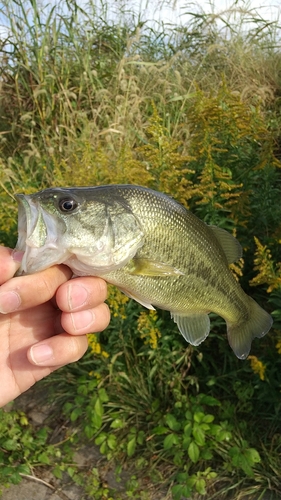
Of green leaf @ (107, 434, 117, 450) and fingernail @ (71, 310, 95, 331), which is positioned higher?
fingernail @ (71, 310, 95, 331)

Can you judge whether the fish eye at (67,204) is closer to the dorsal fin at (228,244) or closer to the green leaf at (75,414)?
the dorsal fin at (228,244)

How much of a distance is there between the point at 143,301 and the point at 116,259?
236 mm

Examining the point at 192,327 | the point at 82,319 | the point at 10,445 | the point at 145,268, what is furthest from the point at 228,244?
the point at 10,445

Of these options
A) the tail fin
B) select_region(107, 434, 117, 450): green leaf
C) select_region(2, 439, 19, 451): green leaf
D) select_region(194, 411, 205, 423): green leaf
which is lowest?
select_region(2, 439, 19, 451): green leaf

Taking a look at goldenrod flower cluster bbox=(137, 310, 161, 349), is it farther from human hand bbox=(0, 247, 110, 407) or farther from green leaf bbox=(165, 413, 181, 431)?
human hand bbox=(0, 247, 110, 407)

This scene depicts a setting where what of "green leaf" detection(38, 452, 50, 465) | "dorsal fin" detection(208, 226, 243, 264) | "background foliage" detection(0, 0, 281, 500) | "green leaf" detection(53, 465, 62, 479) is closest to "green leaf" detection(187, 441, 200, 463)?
"background foliage" detection(0, 0, 281, 500)

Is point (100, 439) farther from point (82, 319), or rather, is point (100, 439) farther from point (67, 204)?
point (67, 204)

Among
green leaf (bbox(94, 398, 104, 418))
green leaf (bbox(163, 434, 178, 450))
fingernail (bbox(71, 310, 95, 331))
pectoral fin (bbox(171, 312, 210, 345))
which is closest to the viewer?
fingernail (bbox(71, 310, 95, 331))

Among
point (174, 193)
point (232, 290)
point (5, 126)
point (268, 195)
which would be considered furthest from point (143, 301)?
point (5, 126)

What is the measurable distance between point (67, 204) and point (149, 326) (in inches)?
57.3

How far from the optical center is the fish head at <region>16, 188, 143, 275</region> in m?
1.39

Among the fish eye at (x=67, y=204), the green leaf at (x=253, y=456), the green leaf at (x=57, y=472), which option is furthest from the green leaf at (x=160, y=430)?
the fish eye at (x=67, y=204)

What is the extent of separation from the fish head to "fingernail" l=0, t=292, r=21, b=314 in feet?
0.27

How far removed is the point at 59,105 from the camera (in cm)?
507
